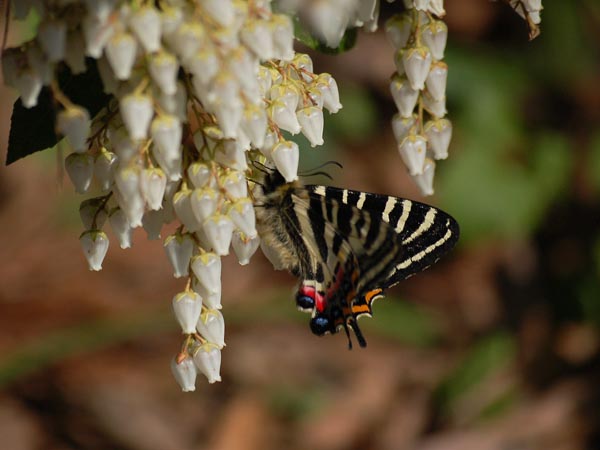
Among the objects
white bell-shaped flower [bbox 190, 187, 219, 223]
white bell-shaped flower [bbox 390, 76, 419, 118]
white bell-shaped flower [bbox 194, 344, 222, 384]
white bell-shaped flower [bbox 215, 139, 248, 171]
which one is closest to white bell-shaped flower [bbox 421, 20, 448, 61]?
white bell-shaped flower [bbox 390, 76, 419, 118]

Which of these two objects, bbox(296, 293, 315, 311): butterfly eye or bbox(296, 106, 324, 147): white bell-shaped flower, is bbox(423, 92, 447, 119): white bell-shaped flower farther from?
bbox(296, 293, 315, 311): butterfly eye

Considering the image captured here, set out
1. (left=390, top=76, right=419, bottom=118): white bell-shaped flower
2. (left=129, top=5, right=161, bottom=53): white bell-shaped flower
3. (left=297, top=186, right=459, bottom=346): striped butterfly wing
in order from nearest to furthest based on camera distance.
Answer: (left=129, top=5, right=161, bottom=53): white bell-shaped flower
(left=390, top=76, right=419, bottom=118): white bell-shaped flower
(left=297, top=186, right=459, bottom=346): striped butterfly wing

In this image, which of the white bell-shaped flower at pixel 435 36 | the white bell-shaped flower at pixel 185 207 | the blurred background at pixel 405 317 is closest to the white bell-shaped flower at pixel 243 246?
the white bell-shaped flower at pixel 185 207

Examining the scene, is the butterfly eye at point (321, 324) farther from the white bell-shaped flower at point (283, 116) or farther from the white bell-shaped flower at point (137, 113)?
the white bell-shaped flower at point (137, 113)

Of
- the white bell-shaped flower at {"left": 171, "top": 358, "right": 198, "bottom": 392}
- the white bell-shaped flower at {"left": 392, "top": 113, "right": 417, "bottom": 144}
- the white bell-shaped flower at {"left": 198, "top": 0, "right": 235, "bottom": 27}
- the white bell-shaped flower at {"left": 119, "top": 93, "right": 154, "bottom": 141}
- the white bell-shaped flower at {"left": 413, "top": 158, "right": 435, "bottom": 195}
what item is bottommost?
the white bell-shaped flower at {"left": 171, "top": 358, "right": 198, "bottom": 392}

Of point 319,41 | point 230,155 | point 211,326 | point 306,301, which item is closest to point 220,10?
point 230,155

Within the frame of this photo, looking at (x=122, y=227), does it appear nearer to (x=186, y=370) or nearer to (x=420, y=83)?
(x=186, y=370)
